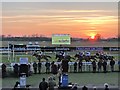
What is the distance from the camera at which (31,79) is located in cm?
2766

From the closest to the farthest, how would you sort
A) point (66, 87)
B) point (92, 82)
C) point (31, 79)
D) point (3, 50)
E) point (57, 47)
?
point (66, 87)
point (92, 82)
point (31, 79)
point (57, 47)
point (3, 50)

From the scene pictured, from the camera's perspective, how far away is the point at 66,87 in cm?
2059

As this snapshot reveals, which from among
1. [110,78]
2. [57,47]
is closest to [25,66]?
[110,78]

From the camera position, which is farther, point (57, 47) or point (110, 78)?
point (57, 47)

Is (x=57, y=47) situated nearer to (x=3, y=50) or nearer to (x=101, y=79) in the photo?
(x=3, y=50)

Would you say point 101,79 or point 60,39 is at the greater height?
point 60,39

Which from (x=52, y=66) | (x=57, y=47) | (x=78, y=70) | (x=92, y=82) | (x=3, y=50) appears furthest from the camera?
(x=3, y=50)

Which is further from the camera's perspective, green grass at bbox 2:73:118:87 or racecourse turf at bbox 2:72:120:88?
racecourse turf at bbox 2:72:120:88

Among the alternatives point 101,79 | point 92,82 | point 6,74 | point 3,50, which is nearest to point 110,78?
point 101,79

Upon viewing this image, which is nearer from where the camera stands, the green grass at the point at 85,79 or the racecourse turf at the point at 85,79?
the green grass at the point at 85,79

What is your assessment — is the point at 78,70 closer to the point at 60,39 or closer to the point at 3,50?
the point at 60,39

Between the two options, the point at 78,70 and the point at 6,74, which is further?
the point at 78,70

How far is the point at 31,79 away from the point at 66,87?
7.38m

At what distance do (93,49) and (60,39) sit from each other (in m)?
8.20
